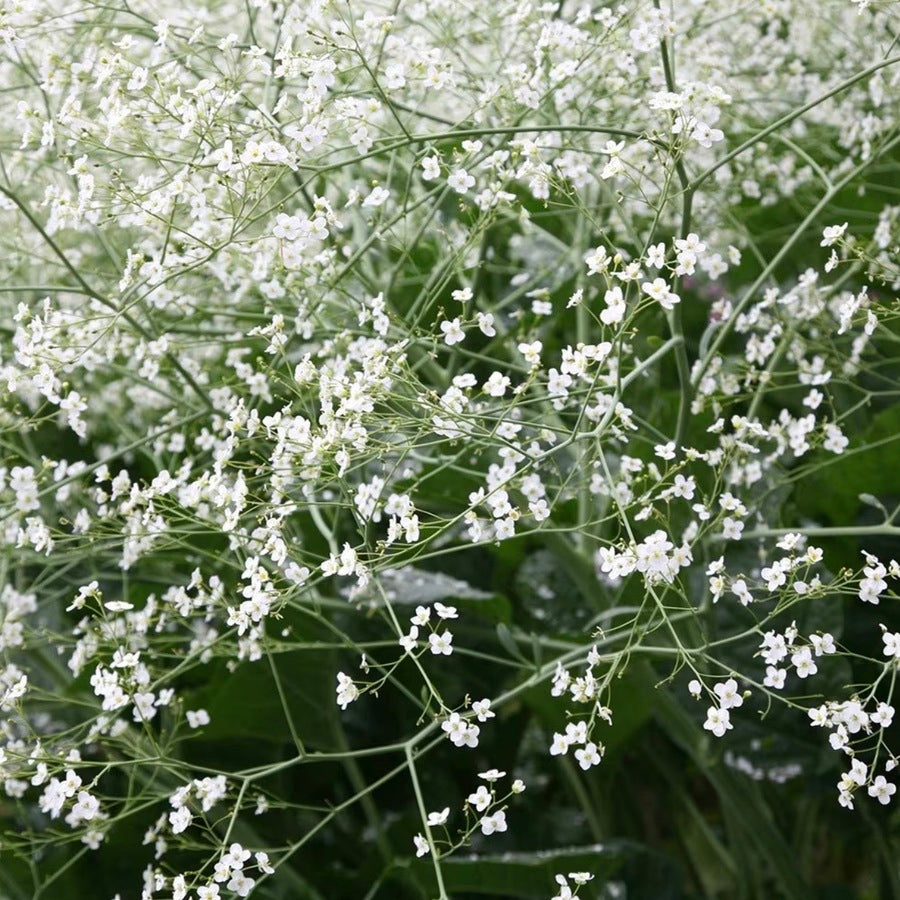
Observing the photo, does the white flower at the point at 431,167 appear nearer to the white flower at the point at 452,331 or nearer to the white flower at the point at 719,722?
the white flower at the point at 452,331

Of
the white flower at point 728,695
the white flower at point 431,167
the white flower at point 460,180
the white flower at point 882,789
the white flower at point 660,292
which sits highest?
the white flower at point 431,167

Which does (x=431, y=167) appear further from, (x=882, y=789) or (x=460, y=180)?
(x=882, y=789)

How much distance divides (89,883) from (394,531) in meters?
0.88

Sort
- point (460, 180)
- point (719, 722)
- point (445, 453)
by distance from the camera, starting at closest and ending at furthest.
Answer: point (719, 722)
point (460, 180)
point (445, 453)

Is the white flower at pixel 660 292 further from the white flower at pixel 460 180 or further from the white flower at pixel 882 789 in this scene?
the white flower at pixel 882 789

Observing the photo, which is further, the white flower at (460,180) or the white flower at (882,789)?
the white flower at (460,180)

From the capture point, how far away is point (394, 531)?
35.9 inches

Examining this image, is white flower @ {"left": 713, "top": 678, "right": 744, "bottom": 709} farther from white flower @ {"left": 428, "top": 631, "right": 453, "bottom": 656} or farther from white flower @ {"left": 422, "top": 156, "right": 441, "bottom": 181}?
white flower @ {"left": 422, "top": 156, "right": 441, "bottom": 181}

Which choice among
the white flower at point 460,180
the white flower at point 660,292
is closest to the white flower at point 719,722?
the white flower at point 660,292

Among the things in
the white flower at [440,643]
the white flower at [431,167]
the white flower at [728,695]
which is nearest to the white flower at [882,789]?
the white flower at [728,695]

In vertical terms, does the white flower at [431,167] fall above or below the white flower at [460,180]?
above

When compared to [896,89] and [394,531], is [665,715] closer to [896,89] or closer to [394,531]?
[394,531]

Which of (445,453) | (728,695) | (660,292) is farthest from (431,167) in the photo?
(728,695)

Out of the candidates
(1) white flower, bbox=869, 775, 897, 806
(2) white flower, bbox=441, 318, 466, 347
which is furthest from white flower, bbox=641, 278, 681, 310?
(1) white flower, bbox=869, 775, 897, 806
